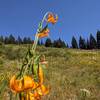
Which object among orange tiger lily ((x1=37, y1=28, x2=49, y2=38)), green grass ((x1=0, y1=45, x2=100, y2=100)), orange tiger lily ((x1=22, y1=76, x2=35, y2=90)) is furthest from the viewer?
green grass ((x1=0, y1=45, x2=100, y2=100))

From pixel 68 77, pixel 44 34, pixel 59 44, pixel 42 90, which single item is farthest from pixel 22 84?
pixel 59 44

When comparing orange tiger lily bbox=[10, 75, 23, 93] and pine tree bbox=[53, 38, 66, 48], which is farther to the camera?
pine tree bbox=[53, 38, 66, 48]

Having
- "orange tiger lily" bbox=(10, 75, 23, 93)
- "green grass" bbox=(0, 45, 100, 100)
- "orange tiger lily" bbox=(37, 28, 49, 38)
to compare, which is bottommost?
"green grass" bbox=(0, 45, 100, 100)

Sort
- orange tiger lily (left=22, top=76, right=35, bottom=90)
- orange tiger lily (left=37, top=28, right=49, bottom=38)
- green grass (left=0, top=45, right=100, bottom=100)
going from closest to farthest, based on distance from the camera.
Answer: orange tiger lily (left=22, top=76, right=35, bottom=90) → orange tiger lily (left=37, top=28, right=49, bottom=38) → green grass (left=0, top=45, right=100, bottom=100)

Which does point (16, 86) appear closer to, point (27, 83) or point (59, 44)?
point (27, 83)

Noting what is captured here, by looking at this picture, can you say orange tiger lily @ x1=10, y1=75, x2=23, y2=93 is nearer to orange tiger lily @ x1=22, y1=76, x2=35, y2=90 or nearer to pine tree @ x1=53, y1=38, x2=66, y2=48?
orange tiger lily @ x1=22, y1=76, x2=35, y2=90

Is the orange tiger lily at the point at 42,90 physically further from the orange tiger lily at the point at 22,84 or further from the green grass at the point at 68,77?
the green grass at the point at 68,77

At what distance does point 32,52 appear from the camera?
1527 millimetres

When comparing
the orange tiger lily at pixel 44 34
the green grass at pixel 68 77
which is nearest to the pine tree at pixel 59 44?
the green grass at pixel 68 77

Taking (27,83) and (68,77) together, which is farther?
(68,77)

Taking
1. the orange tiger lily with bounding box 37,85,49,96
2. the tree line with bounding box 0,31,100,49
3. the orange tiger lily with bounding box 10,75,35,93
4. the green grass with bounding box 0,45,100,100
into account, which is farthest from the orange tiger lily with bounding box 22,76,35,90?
the tree line with bounding box 0,31,100,49

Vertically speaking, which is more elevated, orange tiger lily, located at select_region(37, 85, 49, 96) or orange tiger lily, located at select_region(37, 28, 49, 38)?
orange tiger lily, located at select_region(37, 28, 49, 38)

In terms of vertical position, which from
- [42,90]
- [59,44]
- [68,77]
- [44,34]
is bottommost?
[68,77]

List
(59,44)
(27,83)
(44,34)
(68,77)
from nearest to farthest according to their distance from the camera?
(27,83), (44,34), (68,77), (59,44)
